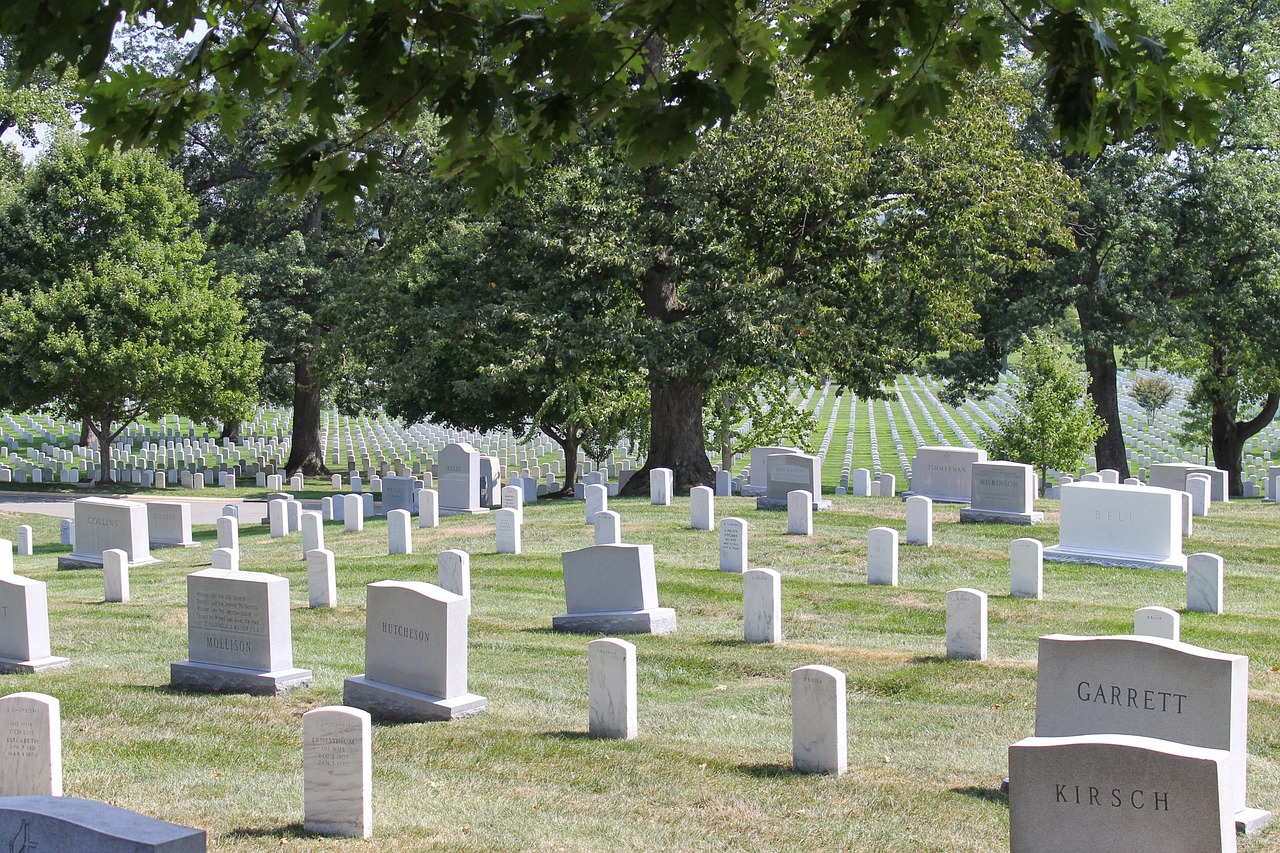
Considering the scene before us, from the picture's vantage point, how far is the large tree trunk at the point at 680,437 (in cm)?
2612

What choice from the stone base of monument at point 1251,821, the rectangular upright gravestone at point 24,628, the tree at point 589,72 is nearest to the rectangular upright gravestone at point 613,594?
the rectangular upright gravestone at point 24,628

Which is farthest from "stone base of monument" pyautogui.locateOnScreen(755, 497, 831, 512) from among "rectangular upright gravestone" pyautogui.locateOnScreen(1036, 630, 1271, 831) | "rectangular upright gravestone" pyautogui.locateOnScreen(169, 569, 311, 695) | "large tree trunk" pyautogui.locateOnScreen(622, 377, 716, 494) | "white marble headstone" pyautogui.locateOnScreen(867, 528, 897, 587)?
"rectangular upright gravestone" pyautogui.locateOnScreen(1036, 630, 1271, 831)

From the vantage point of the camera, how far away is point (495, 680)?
1058 centimetres

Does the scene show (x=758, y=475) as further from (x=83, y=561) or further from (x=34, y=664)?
(x=34, y=664)

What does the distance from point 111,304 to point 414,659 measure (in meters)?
27.6

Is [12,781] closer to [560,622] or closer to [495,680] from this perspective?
[495,680]

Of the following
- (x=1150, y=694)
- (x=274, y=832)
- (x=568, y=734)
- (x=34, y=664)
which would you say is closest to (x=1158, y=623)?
(x=1150, y=694)

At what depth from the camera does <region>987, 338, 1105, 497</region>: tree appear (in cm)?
2797

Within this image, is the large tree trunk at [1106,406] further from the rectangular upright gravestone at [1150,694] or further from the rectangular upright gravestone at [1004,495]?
the rectangular upright gravestone at [1150,694]

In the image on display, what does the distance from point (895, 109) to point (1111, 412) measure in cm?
2951

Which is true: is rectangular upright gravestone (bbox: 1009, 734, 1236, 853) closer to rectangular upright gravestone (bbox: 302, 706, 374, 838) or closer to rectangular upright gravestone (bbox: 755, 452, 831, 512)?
rectangular upright gravestone (bbox: 302, 706, 374, 838)

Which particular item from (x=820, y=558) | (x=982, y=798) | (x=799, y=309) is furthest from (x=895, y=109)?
(x=799, y=309)

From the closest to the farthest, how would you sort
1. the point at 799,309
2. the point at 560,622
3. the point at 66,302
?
1. the point at 560,622
2. the point at 799,309
3. the point at 66,302

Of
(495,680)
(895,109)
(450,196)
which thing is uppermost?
(450,196)
